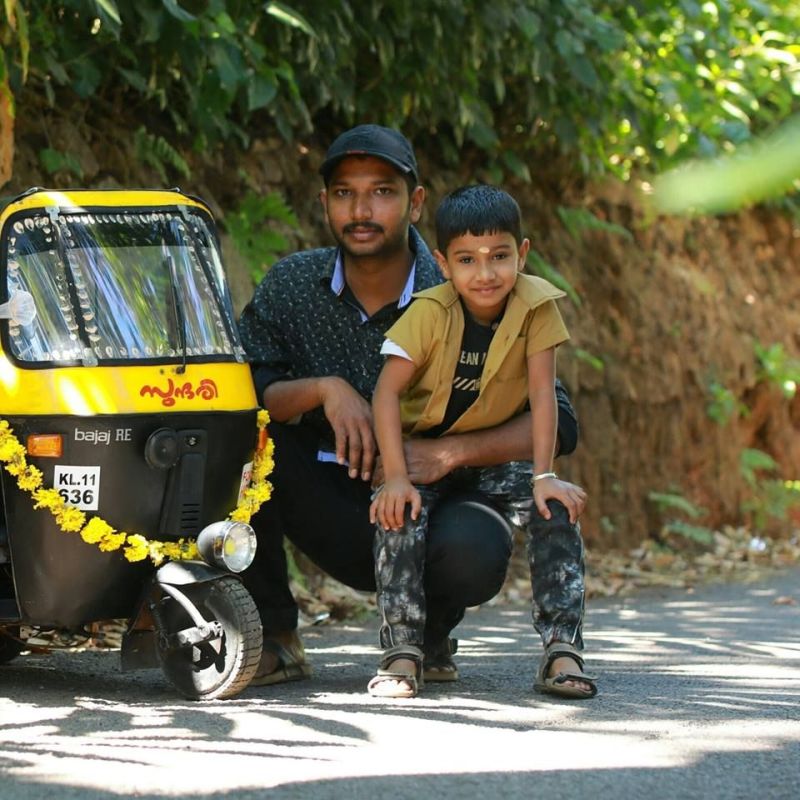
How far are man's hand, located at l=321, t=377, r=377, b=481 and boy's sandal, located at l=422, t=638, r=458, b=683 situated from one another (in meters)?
0.59

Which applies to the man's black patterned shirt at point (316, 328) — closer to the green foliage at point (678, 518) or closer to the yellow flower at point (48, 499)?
the yellow flower at point (48, 499)

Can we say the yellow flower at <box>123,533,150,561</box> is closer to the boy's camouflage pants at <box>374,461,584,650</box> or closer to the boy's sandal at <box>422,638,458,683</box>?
the boy's camouflage pants at <box>374,461,584,650</box>

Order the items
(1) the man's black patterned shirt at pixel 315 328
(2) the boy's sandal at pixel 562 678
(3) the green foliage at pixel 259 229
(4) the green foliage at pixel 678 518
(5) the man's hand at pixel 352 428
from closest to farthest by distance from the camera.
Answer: (2) the boy's sandal at pixel 562 678, (5) the man's hand at pixel 352 428, (1) the man's black patterned shirt at pixel 315 328, (3) the green foliage at pixel 259 229, (4) the green foliage at pixel 678 518

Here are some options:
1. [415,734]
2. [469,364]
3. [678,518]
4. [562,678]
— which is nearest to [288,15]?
[469,364]

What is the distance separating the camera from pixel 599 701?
14.9 feet

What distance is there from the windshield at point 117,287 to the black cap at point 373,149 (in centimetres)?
71

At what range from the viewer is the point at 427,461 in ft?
16.0

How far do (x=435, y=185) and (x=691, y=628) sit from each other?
3.62 metres

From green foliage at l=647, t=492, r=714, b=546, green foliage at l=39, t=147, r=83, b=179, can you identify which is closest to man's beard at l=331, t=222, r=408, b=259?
green foliage at l=39, t=147, r=83, b=179

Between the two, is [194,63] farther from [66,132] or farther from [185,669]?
[185,669]

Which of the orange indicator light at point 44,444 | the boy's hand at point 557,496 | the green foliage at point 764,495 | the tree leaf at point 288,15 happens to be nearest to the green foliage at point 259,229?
the tree leaf at point 288,15

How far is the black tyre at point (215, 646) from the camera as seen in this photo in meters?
4.41

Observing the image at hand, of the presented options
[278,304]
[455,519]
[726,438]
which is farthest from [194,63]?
[726,438]

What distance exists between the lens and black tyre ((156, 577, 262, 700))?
4.41m
